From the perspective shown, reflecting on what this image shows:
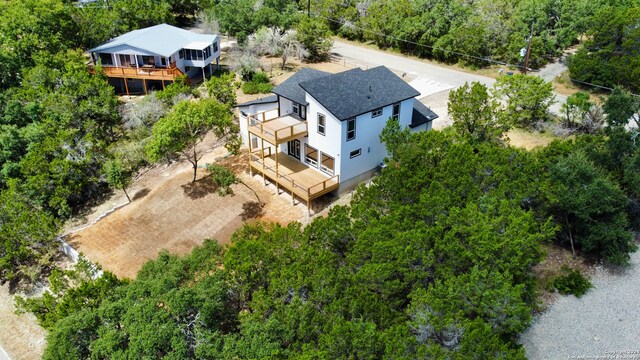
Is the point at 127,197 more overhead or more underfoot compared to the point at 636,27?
more underfoot

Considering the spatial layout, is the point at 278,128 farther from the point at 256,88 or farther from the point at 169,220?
the point at 256,88

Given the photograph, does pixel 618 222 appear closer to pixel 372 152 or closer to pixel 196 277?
pixel 372 152

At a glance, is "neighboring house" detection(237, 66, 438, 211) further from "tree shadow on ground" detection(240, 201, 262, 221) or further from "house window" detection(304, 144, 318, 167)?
"tree shadow on ground" detection(240, 201, 262, 221)

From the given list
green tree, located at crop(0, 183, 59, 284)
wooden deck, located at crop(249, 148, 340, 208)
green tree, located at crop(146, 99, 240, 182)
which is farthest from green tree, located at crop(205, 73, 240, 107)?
green tree, located at crop(0, 183, 59, 284)

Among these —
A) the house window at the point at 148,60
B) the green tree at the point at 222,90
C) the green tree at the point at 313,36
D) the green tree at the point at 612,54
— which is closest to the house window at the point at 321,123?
the green tree at the point at 222,90

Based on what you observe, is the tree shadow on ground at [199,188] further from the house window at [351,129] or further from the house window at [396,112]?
the house window at [396,112]

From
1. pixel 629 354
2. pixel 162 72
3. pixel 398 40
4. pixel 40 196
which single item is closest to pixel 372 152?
pixel 629 354

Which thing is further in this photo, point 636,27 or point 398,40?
point 398,40

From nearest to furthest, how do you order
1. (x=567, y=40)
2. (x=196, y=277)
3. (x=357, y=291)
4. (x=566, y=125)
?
(x=357, y=291) → (x=196, y=277) → (x=566, y=125) → (x=567, y=40)

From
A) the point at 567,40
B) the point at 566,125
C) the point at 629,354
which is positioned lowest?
the point at 629,354

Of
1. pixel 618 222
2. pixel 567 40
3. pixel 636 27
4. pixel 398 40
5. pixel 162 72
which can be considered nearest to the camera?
pixel 618 222
